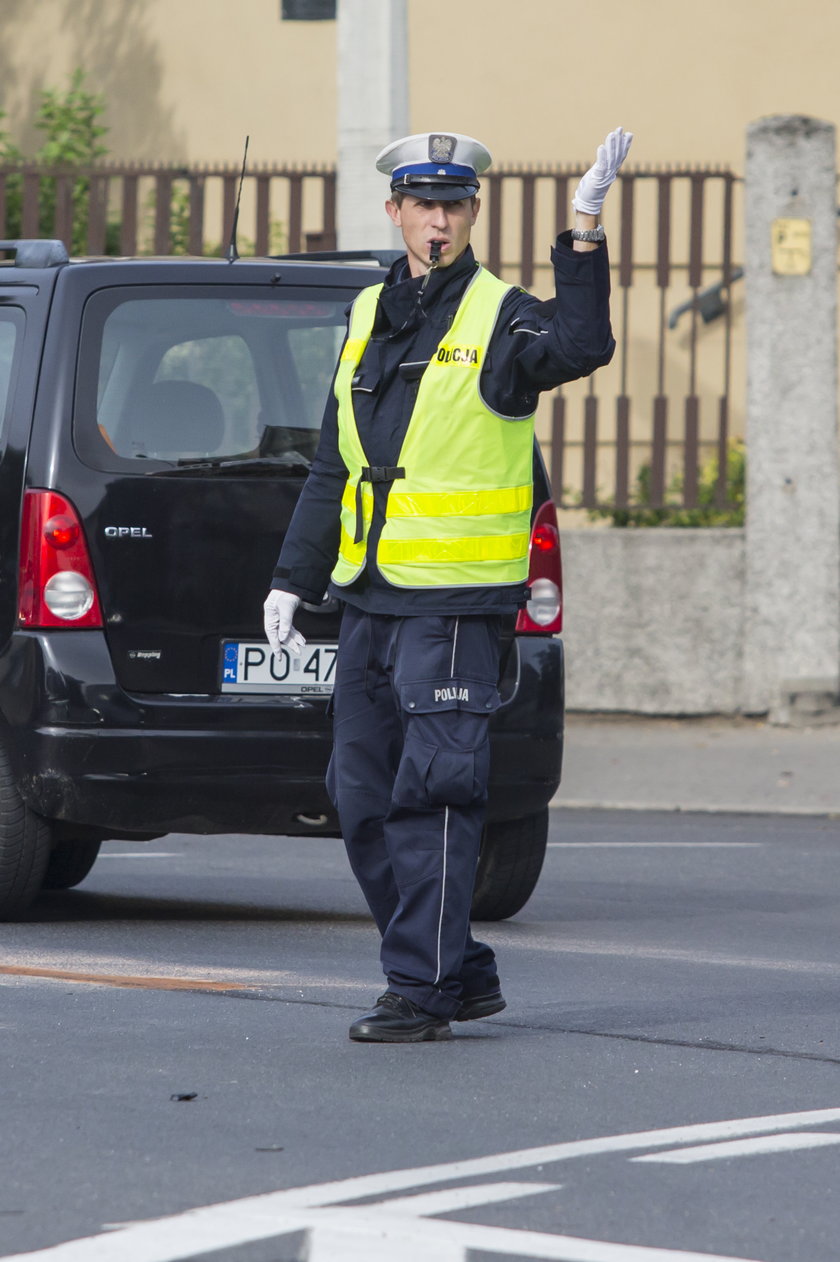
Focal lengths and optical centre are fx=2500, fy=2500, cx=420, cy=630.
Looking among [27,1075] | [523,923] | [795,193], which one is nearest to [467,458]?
[27,1075]

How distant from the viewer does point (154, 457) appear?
6.93 m

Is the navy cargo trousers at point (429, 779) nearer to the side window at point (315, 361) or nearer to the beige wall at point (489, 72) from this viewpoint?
the side window at point (315, 361)

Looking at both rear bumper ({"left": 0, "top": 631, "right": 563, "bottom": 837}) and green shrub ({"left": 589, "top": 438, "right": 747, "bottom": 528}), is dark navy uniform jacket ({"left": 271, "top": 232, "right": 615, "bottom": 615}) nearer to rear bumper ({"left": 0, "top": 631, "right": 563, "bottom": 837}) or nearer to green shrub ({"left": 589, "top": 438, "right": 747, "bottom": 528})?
rear bumper ({"left": 0, "top": 631, "right": 563, "bottom": 837})

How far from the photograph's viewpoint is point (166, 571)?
6883 millimetres

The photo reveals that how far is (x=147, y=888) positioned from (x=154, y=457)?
1.86 metres

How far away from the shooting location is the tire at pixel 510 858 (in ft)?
23.9

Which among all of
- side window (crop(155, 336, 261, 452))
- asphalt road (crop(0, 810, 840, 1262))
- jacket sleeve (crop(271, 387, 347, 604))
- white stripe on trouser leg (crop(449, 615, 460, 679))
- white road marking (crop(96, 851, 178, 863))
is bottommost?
→ white road marking (crop(96, 851, 178, 863))

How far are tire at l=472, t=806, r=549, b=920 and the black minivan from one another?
19 centimetres

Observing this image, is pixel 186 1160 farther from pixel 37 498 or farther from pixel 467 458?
pixel 37 498

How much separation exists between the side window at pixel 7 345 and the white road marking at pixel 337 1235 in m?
3.59

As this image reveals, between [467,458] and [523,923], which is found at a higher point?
[467,458]

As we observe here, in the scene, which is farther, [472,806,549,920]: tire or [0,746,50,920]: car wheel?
[472,806,549,920]: tire


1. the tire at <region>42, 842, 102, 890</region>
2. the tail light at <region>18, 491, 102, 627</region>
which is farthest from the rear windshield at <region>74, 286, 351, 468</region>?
the tire at <region>42, 842, 102, 890</region>

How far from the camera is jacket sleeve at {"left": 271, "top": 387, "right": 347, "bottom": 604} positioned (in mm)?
5551
